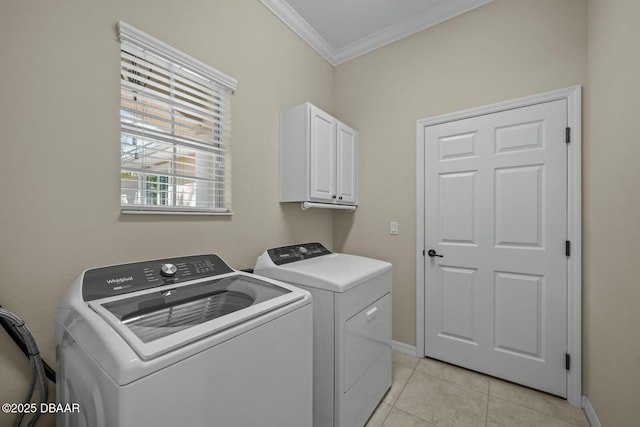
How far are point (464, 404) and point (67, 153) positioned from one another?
8.66 feet

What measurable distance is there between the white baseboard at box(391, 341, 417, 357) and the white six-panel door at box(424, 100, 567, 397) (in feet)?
0.46

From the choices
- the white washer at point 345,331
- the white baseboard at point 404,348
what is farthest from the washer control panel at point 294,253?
the white baseboard at point 404,348

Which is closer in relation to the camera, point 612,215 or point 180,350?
point 180,350

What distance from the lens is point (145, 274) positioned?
3.99ft

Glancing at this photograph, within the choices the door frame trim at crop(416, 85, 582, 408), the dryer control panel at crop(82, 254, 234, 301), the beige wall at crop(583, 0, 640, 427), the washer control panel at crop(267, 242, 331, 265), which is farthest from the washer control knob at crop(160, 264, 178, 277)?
the door frame trim at crop(416, 85, 582, 408)

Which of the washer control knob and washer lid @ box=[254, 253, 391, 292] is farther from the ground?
the washer control knob

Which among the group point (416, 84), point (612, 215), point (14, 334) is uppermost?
point (416, 84)

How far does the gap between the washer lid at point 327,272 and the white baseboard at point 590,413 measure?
4.61ft

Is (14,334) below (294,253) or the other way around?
below

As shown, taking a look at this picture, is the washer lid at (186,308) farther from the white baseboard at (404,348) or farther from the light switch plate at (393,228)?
the white baseboard at (404,348)

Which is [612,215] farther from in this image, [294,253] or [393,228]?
[294,253]

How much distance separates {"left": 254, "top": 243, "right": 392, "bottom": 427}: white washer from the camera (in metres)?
1.42

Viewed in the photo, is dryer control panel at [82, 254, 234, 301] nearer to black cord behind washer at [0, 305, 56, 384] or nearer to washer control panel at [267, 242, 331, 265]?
black cord behind washer at [0, 305, 56, 384]

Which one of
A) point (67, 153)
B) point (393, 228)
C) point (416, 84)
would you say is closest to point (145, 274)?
point (67, 153)
